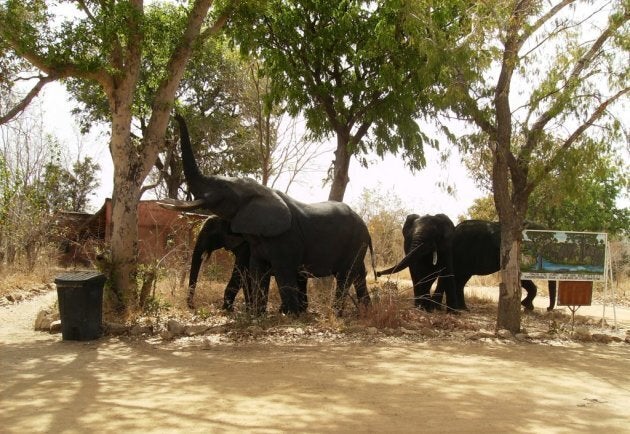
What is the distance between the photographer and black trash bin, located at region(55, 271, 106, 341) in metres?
9.30

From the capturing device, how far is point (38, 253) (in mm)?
19578

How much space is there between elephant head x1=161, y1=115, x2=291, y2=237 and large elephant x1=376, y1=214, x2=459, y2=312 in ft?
11.5

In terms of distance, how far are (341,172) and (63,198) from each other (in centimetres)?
1973

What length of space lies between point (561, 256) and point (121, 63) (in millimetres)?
8765

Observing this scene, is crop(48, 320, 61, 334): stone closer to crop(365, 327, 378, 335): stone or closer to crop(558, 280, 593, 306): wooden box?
crop(365, 327, 378, 335): stone

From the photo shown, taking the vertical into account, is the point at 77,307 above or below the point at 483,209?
below

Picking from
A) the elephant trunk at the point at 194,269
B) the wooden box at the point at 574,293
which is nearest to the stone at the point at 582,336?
the wooden box at the point at 574,293

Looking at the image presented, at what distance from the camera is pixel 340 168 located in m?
15.4

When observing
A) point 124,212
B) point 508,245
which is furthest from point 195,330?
point 508,245

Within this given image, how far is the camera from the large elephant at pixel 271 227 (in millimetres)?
10828

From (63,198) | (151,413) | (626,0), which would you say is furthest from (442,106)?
(63,198)

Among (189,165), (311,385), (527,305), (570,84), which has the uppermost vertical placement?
(570,84)

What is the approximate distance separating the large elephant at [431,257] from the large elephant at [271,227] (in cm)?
195

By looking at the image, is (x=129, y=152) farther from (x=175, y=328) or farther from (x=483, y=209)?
(x=483, y=209)
